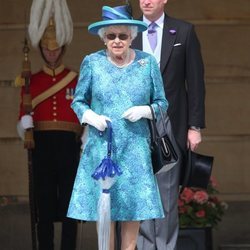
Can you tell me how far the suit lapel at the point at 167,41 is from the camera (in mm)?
7621

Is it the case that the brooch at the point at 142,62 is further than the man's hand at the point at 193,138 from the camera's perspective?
No

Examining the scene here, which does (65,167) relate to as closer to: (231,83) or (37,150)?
(37,150)

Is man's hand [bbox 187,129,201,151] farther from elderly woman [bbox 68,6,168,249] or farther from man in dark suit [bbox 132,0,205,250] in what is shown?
elderly woman [bbox 68,6,168,249]

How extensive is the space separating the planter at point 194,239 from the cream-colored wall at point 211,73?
42.8 inches

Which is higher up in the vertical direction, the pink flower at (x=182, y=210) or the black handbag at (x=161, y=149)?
the black handbag at (x=161, y=149)

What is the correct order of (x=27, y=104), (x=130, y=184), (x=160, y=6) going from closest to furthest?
(x=130, y=184), (x=160, y=6), (x=27, y=104)

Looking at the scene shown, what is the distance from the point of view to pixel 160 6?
764 centimetres

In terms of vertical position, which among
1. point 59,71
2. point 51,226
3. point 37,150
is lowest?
point 51,226

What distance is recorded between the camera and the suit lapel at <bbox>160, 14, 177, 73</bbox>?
7621mm

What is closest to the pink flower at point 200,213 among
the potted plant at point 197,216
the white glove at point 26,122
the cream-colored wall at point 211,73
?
the potted plant at point 197,216

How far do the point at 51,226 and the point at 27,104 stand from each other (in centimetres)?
91

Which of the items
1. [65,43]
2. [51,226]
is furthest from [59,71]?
[51,226]

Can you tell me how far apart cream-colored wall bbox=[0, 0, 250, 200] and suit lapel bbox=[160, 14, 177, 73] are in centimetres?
216

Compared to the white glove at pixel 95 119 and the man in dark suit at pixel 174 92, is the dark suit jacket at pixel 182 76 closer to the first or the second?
the man in dark suit at pixel 174 92
